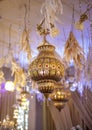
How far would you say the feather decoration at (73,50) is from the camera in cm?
303

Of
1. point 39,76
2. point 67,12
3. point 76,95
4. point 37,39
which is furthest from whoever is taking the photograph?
point 76,95

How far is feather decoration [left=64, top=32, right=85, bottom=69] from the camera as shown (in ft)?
9.94

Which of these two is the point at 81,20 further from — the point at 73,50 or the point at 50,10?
the point at 50,10

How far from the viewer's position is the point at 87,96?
258 inches

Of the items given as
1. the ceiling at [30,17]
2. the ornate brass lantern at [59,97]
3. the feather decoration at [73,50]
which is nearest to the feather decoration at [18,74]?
the ceiling at [30,17]

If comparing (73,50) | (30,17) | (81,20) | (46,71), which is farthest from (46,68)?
(30,17)

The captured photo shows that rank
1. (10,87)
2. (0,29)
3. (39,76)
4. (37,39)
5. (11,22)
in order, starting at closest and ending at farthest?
(39,76)
(11,22)
(0,29)
(37,39)
(10,87)

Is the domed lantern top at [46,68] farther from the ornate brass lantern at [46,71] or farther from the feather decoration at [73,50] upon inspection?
the feather decoration at [73,50]

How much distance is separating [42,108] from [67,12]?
4.65m

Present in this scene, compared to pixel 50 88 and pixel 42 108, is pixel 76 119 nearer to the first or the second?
pixel 42 108

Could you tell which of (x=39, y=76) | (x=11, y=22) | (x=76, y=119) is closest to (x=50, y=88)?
(x=39, y=76)

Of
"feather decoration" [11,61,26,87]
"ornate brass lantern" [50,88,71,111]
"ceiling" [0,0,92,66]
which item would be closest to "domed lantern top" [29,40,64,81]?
"ceiling" [0,0,92,66]

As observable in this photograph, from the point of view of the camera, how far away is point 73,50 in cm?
305

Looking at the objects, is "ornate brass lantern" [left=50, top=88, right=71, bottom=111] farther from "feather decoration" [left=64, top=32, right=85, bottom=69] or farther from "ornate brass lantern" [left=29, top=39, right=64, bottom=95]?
"ornate brass lantern" [left=29, top=39, right=64, bottom=95]
